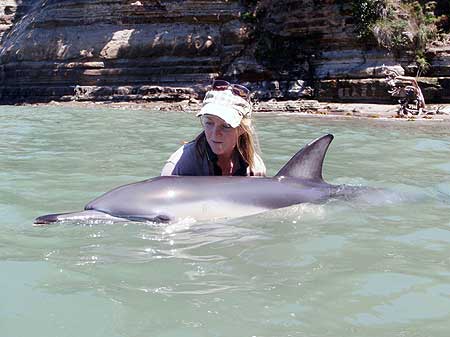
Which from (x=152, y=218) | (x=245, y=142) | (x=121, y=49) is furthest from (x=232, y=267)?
(x=121, y=49)

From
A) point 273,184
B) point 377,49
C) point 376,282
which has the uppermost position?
point 377,49

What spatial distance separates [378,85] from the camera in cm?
1742

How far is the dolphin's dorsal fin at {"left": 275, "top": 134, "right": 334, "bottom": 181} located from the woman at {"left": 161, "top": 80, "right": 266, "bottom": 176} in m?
0.28

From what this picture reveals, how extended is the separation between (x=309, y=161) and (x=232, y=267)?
134 centimetres

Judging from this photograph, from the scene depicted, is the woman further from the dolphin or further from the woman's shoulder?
the dolphin

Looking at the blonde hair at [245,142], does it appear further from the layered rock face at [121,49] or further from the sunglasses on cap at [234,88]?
the layered rock face at [121,49]

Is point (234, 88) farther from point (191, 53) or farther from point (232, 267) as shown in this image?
point (191, 53)

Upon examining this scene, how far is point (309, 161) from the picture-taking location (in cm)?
452

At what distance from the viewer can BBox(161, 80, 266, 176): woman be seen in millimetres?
4105

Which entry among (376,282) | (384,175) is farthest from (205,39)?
(376,282)

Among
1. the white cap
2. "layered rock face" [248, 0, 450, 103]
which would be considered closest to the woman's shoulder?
the white cap

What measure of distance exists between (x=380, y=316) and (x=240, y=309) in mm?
600

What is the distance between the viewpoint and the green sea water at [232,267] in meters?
2.64

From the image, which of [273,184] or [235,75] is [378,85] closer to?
[235,75]
